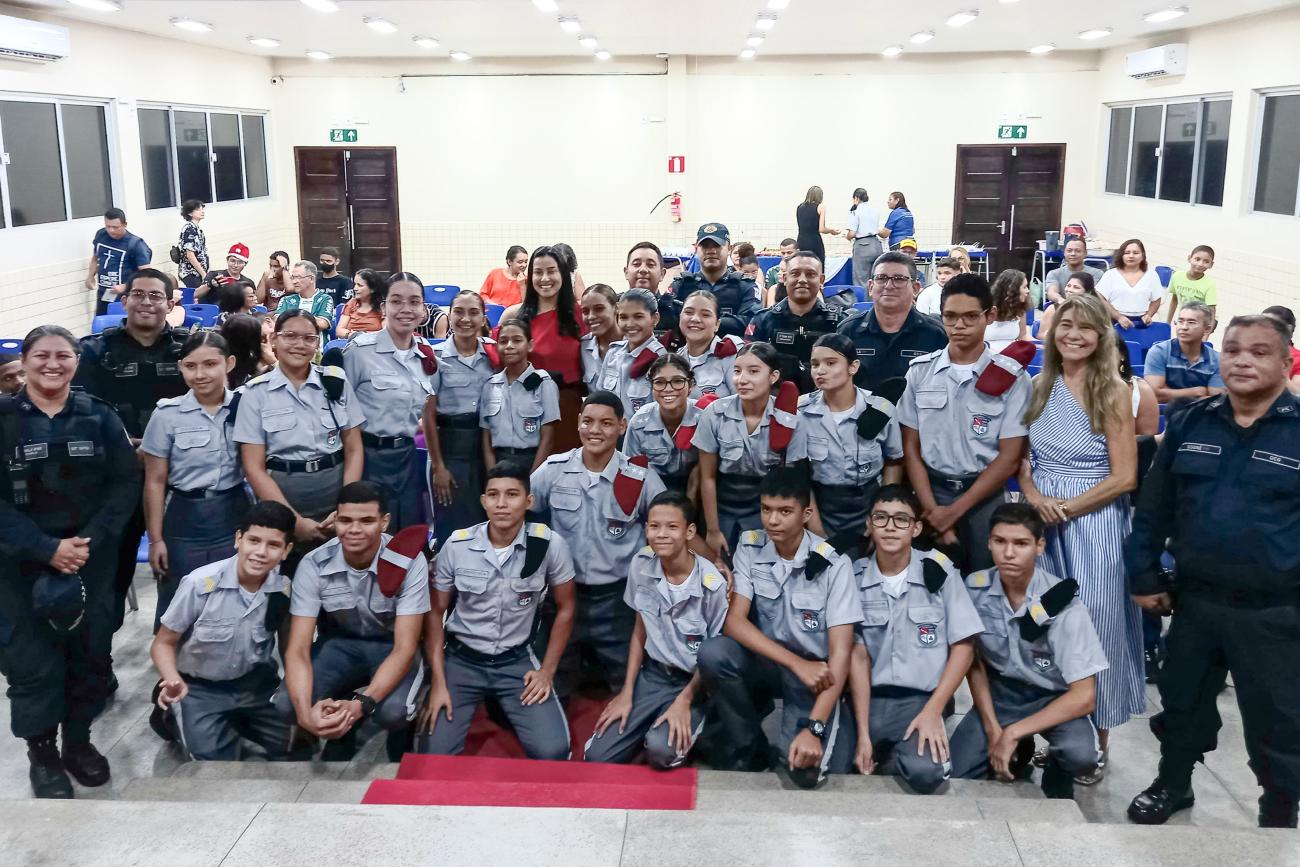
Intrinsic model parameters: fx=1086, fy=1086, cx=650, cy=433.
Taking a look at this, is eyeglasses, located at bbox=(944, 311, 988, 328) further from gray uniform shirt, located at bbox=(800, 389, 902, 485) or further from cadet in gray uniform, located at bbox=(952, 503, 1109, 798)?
cadet in gray uniform, located at bbox=(952, 503, 1109, 798)

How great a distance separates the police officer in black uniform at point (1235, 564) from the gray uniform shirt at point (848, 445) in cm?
91

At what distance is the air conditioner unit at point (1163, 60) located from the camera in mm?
12062

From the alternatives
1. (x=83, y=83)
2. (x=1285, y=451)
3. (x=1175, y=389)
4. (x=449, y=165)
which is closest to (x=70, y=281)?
(x=83, y=83)

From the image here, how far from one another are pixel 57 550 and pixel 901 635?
112 inches

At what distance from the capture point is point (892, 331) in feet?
14.4

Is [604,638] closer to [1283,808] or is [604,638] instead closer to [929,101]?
[1283,808]

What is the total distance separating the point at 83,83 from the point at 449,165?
5.52m

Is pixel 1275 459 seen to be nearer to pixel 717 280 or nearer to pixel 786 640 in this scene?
pixel 786 640

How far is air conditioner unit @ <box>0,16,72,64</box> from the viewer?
28.7ft

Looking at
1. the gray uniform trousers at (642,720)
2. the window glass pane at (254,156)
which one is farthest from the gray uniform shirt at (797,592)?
the window glass pane at (254,156)

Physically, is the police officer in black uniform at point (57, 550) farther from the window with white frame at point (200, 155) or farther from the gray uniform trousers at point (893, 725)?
the window with white frame at point (200, 155)

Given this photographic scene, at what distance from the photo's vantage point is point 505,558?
3.94m

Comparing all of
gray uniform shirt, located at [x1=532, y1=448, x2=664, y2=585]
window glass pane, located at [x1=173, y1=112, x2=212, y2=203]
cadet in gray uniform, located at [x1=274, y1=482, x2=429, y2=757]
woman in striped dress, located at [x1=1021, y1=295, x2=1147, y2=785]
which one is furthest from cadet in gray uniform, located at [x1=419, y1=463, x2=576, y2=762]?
window glass pane, located at [x1=173, y1=112, x2=212, y2=203]

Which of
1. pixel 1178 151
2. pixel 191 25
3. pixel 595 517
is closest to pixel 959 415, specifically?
pixel 595 517
